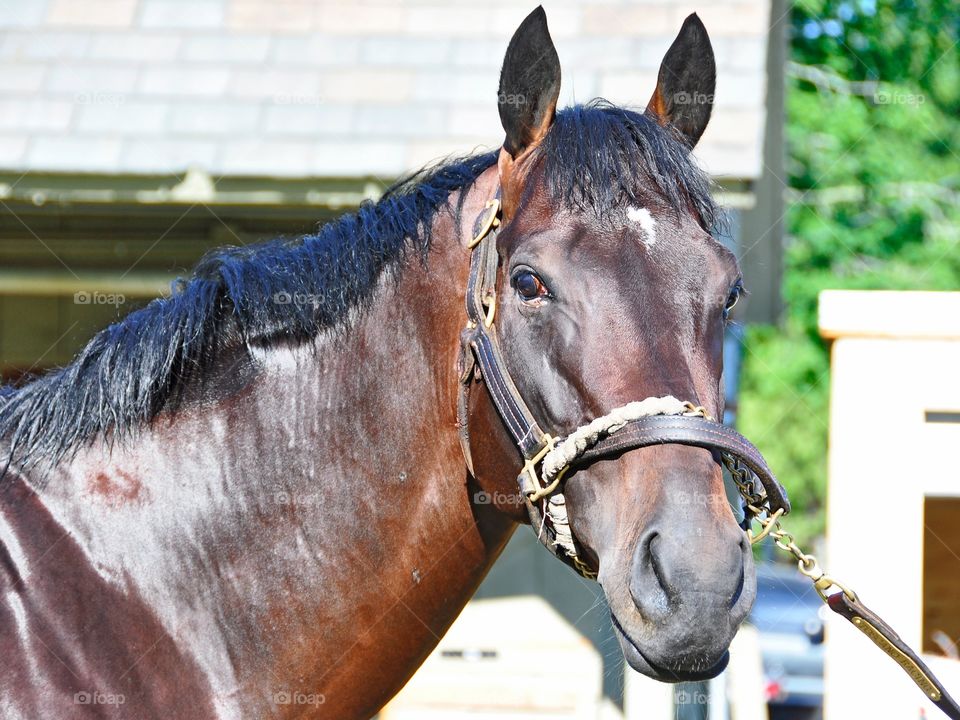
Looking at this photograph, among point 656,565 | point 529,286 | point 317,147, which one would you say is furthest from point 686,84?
point 317,147

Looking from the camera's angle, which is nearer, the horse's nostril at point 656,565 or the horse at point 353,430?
the horse's nostril at point 656,565

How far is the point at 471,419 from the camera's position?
77.2 inches

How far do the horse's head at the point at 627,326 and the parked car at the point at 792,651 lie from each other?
901cm

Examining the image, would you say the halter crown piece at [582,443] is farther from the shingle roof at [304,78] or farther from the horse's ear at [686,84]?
the shingle roof at [304,78]

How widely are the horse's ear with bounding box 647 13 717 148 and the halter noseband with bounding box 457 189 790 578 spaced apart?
1.60 feet

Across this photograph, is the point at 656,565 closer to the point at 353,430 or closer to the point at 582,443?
the point at 582,443

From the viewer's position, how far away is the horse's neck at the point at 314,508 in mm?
1920

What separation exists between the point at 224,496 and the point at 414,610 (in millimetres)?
444

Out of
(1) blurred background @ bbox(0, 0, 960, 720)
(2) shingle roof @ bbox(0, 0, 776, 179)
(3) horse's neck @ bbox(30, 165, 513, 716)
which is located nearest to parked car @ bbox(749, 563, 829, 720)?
(1) blurred background @ bbox(0, 0, 960, 720)

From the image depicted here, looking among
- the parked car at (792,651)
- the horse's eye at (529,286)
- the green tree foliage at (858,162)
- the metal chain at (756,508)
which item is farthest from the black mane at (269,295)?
the green tree foliage at (858,162)

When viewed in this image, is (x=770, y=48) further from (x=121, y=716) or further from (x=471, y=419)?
(x=121, y=716)

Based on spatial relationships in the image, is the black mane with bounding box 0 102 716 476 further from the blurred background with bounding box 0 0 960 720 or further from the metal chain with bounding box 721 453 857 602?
the blurred background with bounding box 0 0 960 720

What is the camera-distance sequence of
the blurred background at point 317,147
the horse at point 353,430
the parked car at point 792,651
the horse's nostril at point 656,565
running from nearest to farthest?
the horse's nostril at point 656,565, the horse at point 353,430, the blurred background at point 317,147, the parked car at point 792,651

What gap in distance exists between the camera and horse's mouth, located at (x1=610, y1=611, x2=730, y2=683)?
1636 millimetres
